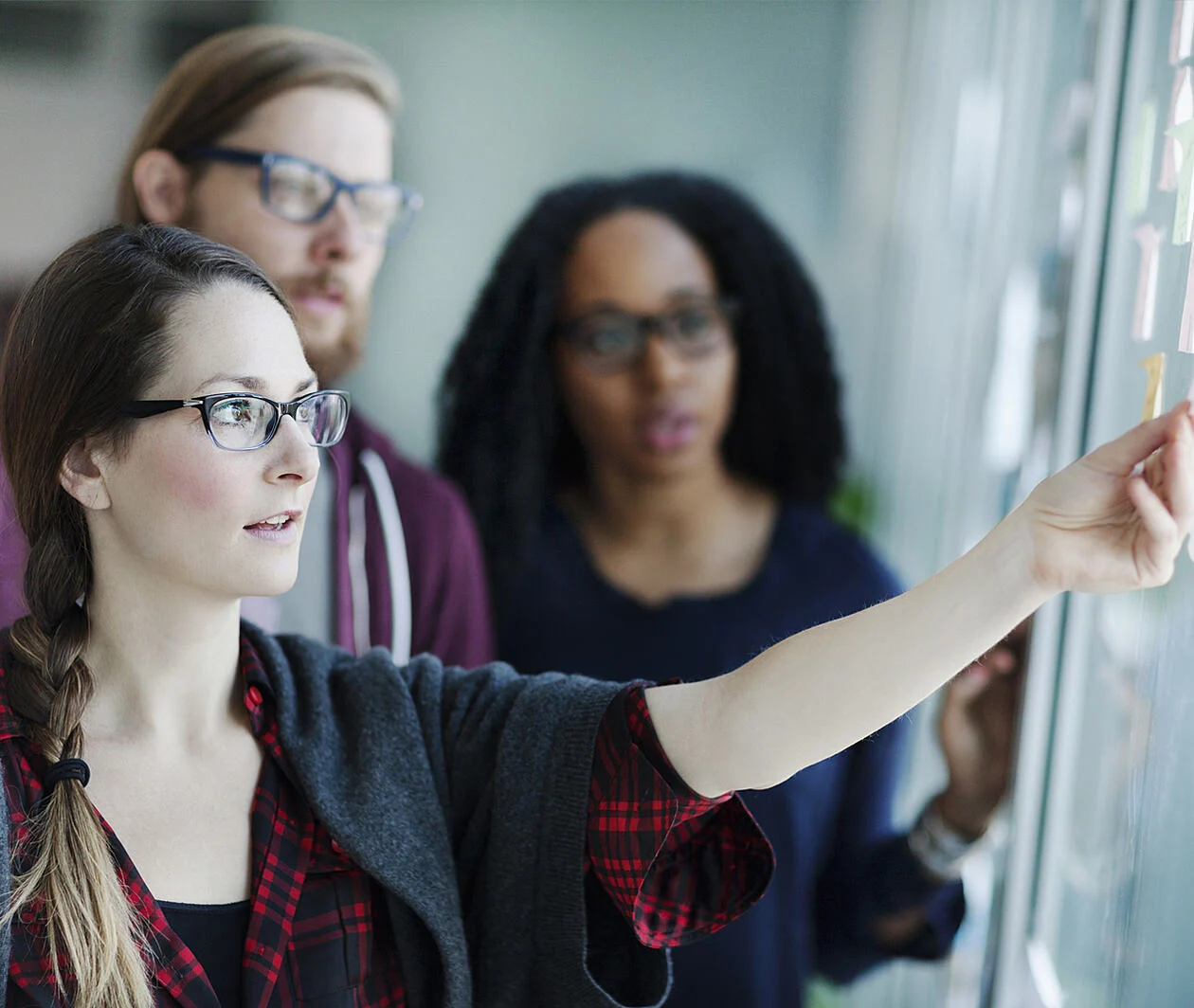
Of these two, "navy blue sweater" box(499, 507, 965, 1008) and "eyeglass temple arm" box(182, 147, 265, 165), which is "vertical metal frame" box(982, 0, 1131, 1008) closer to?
"navy blue sweater" box(499, 507, 965, 1008)

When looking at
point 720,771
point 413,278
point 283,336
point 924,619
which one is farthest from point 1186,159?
point 413,278

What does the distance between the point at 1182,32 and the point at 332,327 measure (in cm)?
91

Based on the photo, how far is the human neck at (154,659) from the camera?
0.92m

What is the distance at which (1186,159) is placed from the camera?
84 cm

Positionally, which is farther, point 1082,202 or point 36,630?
point 1082,202

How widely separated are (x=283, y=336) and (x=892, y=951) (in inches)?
41.5

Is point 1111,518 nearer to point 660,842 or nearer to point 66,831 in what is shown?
point 660,842

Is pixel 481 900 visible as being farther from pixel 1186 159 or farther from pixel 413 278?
pixel 413 278

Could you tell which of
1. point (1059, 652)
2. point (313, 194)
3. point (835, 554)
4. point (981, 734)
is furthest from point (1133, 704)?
point (313, 194)

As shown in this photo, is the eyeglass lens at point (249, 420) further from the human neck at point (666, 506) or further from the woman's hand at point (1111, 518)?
the human neck at point (666, 506)

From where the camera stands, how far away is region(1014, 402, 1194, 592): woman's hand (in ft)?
2.36

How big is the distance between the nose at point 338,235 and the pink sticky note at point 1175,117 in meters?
0.84

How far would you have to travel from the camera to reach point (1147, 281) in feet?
3.17

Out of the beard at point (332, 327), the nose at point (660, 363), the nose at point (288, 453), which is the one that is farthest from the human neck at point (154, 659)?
the nose at point (660, 363)
